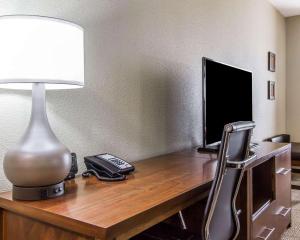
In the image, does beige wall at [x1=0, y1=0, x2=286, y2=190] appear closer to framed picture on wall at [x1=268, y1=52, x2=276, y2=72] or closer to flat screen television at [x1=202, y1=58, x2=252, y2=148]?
flat screen television at [x1=202, y1=58, x2=252, y2=148]

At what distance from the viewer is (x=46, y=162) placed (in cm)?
101

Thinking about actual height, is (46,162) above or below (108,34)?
below

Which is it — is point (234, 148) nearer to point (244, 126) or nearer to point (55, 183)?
point (244, 126)

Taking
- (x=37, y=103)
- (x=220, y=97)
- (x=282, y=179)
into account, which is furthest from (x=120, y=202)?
(x=282, y=179)

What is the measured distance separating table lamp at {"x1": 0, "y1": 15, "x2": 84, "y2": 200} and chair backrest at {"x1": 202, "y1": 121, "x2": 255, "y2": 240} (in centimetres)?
55

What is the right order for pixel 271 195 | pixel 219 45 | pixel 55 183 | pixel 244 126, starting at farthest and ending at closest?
pixel 219 45, pixel 271 195, pixel 244 126, pixel 55 183

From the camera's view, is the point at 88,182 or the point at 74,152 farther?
the point at 74,152

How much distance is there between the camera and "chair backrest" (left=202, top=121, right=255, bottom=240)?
3.79 feet

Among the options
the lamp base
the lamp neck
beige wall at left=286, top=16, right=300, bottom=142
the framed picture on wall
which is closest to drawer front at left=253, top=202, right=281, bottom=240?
the lamp base

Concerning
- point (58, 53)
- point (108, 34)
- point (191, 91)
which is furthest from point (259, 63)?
point (58, 53)

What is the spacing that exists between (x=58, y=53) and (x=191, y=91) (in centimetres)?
161

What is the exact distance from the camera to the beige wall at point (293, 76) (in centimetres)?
483

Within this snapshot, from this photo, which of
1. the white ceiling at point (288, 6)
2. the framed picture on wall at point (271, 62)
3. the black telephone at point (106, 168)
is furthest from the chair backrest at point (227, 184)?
the white ceiling at point (288, 6)

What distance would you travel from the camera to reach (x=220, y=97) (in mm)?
2203
